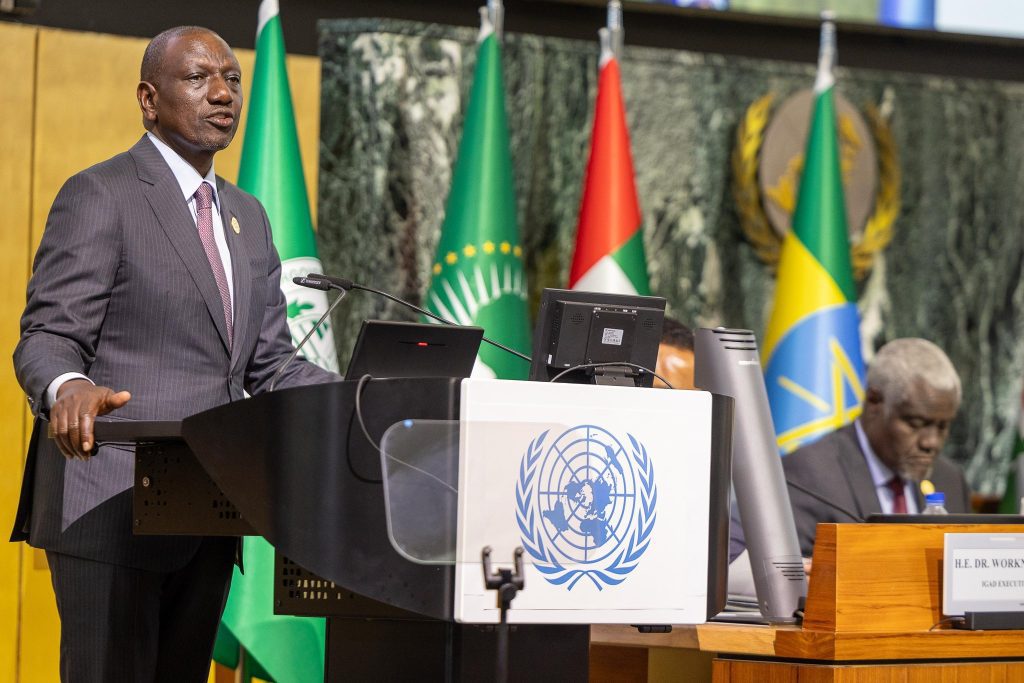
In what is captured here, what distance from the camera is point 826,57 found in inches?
180

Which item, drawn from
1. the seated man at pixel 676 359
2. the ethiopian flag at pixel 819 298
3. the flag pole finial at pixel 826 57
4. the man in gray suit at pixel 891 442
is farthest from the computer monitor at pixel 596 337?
the flag pole finial at pixel 826 57

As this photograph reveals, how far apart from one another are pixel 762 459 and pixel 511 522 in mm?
971

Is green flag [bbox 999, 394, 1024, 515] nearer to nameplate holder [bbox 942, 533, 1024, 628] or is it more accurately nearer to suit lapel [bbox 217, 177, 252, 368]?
nameplate holder [bbox 942, 533, 1024, 628]

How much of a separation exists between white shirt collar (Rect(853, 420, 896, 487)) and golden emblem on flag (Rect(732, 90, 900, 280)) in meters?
1.19

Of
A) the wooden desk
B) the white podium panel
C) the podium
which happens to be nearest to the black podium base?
the podium

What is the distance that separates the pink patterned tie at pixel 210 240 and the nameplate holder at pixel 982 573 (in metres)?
1.30

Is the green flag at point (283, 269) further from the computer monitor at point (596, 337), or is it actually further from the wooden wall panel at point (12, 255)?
the computer monitor at point (596, 337)

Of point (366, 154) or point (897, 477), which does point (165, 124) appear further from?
point (897, 477)

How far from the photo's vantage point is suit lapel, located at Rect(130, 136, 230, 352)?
7.26 ft

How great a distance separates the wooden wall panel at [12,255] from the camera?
3.80 metres

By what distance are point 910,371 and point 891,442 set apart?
21cm

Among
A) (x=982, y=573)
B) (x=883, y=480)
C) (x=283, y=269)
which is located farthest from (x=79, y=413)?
(x=883, y=480)

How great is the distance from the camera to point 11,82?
3904mm

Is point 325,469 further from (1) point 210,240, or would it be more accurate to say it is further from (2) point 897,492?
(2) point 897,492
